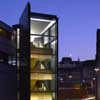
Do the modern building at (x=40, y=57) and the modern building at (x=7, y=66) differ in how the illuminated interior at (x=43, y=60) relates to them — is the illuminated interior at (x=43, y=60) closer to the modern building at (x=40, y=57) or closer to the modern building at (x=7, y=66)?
the modern building at (x=40, y=57)

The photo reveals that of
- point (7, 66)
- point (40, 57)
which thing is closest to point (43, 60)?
point (40, 57)

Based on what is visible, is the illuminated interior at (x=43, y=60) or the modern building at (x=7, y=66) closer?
the illuminated interior at (x=43, y=60)

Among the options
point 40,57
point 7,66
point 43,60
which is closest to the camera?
point 40,57

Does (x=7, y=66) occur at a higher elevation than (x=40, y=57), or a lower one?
lower

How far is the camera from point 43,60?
55.5 ft

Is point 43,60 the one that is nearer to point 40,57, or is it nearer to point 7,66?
point 40,57

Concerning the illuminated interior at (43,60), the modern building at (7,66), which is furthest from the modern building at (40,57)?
the modern building at (7,66)

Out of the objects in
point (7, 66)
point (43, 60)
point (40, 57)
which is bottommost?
point (7, 66)

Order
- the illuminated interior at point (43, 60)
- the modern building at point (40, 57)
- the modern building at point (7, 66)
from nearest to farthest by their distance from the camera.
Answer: the modern building at point (40, 57) < the illuminated interior at point (43, 60) < the modern building at point (7, 66)

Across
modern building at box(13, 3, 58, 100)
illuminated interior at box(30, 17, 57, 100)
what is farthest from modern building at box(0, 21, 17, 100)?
illuminated interior at box(30, 17, 57, 100)

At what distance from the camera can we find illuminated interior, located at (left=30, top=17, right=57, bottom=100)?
16.0m

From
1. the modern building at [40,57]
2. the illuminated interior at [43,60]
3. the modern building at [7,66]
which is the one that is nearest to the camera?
the modern building at [40,57]

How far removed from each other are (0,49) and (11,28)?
7.02 feet

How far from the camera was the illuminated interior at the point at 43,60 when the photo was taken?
Answer: 52.4ft
